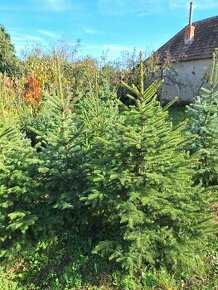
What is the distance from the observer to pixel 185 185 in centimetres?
462

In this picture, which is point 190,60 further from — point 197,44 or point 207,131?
point 207,131

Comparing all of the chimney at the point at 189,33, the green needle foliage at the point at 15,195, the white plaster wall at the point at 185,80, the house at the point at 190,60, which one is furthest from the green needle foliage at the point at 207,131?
the chimney at the point at 189,33

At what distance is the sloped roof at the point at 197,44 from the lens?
71.3ft

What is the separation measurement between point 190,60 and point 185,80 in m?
1.29

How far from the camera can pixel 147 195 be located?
13.8ft

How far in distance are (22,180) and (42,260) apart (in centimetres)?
112

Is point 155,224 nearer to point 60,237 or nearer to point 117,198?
point 117,198

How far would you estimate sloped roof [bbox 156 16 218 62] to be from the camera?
21719mm

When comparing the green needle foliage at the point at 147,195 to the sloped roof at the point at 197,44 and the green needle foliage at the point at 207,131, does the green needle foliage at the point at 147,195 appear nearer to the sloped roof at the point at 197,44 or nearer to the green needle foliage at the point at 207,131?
the green needle foliage at the point at 207,131

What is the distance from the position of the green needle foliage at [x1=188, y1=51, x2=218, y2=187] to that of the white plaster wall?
48.9ft

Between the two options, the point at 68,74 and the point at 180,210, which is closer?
the point at 180,210

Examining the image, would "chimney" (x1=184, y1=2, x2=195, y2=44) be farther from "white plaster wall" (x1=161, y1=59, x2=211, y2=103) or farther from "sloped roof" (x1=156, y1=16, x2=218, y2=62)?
"white plaster wall" (x1=161, y1=59, x2=211, y2=103)

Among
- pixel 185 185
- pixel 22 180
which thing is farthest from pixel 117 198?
pixel 22 180

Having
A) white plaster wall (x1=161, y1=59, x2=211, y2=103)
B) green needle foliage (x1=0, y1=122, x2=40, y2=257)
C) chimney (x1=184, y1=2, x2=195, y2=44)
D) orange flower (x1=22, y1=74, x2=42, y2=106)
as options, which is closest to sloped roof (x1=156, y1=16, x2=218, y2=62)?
chimney (x1=184, y1=2, x2=195, y2=44)
